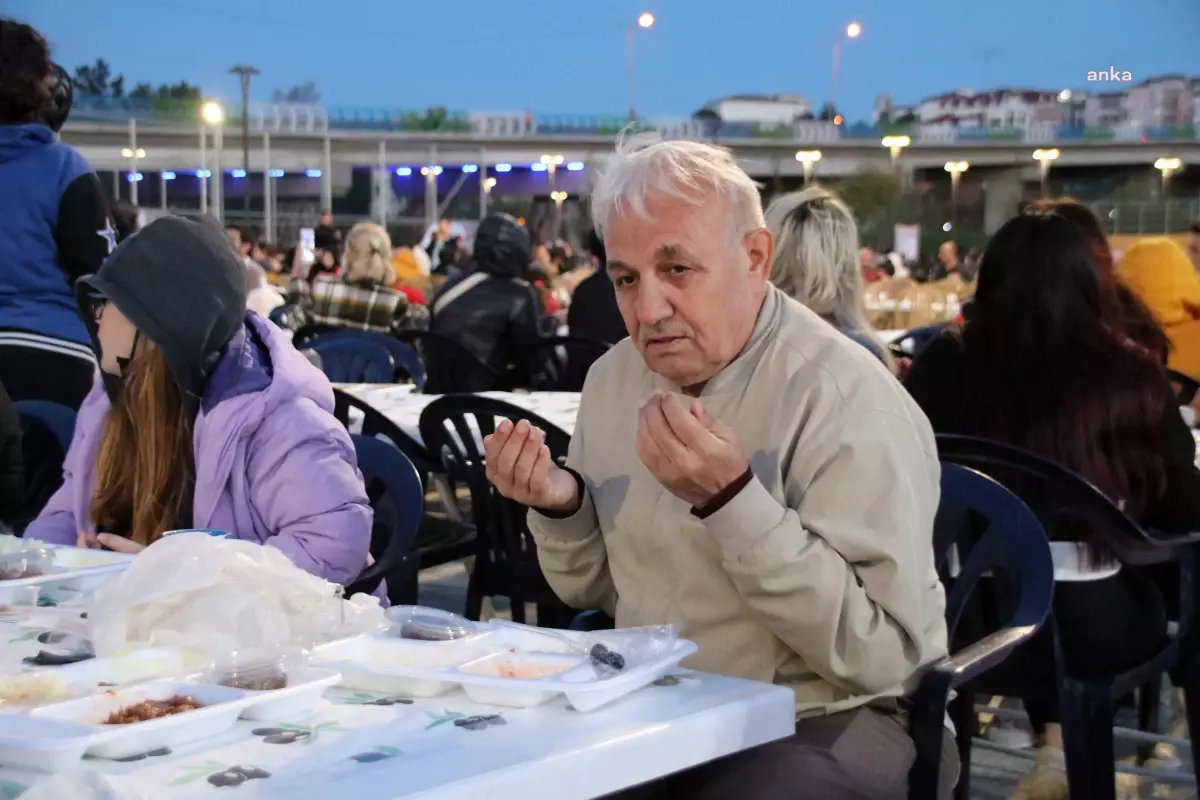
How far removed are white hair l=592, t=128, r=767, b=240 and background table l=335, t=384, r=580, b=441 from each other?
2.49m

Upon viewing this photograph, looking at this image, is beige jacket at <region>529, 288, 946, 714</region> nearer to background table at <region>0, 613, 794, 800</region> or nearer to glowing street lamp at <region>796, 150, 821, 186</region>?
background table at <region>0, 613, 794, 800</region>

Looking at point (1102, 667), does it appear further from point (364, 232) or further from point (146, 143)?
point (146, 143)

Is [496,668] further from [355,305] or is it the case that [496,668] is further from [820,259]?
[355,305]

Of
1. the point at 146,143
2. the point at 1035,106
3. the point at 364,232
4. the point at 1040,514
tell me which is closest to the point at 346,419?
the point at 1040,514

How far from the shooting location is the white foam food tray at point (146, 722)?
1646 millimetres

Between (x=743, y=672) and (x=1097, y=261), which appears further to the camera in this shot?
(x=1097, y=261)

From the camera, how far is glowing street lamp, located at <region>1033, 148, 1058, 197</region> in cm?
7088

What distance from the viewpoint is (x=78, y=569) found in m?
2.70

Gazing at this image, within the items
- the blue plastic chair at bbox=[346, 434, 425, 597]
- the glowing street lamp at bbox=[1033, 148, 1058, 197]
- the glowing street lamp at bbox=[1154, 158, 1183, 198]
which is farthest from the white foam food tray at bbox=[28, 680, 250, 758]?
the glowing street lamp at bbox=[1154, 158, 1183, 198]

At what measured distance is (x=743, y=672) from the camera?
2.32 metres

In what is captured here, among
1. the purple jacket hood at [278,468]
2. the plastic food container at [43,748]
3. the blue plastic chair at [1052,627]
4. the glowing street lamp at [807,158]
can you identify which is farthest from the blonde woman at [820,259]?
the glowing street lamp at [807,158]

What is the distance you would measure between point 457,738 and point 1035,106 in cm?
7918

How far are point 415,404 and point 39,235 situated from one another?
148 centimetres

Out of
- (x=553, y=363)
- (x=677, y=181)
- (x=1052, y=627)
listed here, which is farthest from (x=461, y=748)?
(x=553, y=363)
